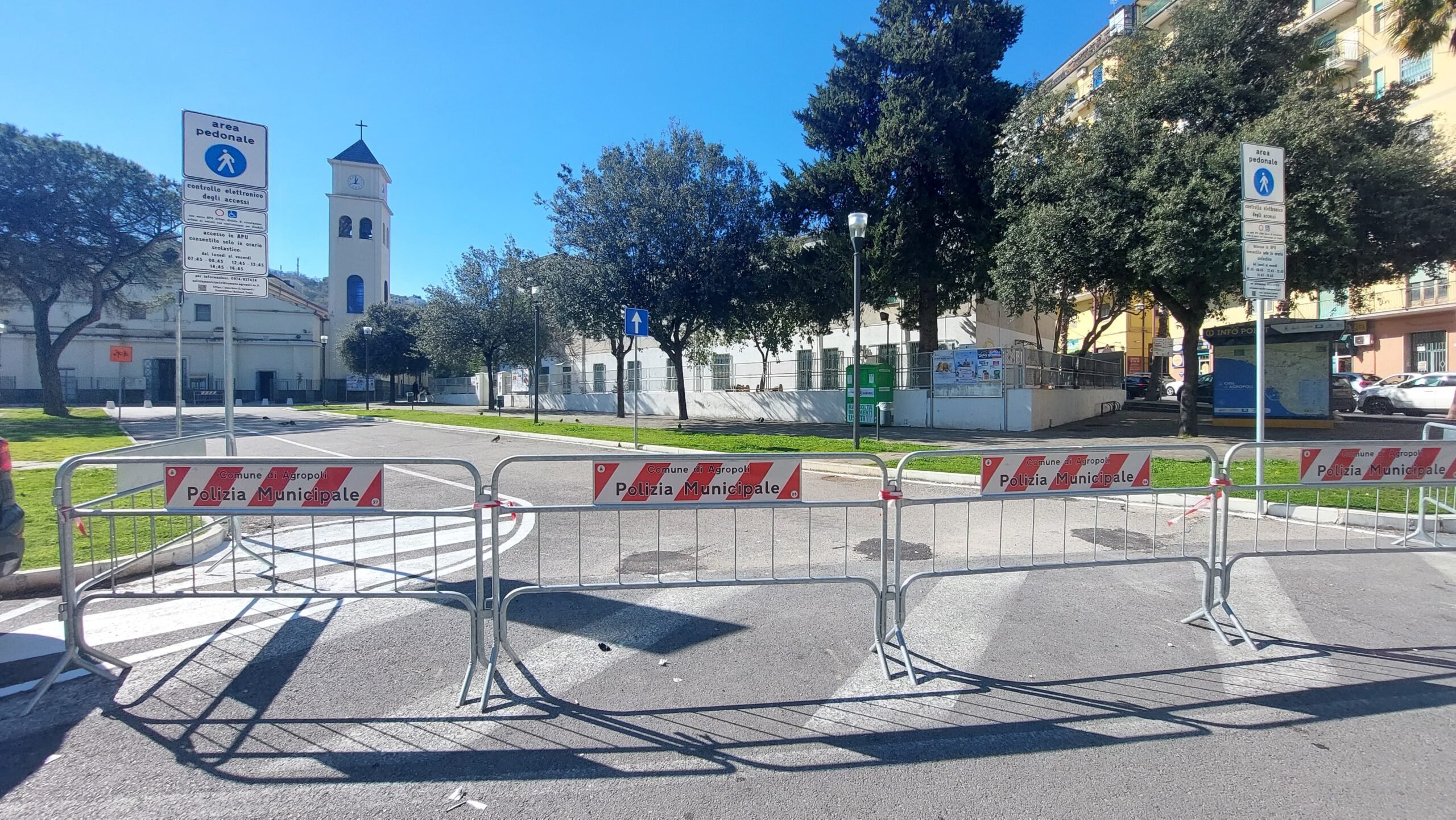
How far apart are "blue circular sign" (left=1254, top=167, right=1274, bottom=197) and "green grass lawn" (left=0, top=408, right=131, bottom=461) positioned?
20.0 metres

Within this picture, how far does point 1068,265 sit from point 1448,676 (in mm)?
14483

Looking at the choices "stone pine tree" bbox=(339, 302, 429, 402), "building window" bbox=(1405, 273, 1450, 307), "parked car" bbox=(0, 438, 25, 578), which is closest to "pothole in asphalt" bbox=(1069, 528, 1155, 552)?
"parked car" bbox=(0, 438, 25, 578)

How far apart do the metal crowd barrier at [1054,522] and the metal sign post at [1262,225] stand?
1439mm

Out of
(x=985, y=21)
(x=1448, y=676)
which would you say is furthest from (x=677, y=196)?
(x=1448, y=676)

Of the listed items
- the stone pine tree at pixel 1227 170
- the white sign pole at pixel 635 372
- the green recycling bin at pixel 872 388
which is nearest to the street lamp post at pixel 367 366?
the white sign pole at pixel 635 372

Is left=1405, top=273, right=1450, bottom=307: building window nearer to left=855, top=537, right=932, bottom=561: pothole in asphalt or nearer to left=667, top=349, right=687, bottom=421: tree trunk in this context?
left=667, top=349, right=687, bottom=421: tree trunk

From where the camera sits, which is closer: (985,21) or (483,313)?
(985,21)

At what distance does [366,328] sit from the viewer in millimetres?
52781

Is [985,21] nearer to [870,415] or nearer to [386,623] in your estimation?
[870,415]

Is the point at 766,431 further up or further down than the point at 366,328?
further down

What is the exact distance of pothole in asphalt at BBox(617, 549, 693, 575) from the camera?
239 inches

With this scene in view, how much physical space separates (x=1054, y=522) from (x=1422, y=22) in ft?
45.4

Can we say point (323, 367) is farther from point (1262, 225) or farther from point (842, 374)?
point (1262, 225)

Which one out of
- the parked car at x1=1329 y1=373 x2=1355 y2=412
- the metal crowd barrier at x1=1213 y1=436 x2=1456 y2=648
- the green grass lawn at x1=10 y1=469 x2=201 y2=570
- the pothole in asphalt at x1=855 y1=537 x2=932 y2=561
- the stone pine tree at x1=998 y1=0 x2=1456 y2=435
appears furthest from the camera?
the parked car at x1=1329 y1=373 x2=1355 y2=412
